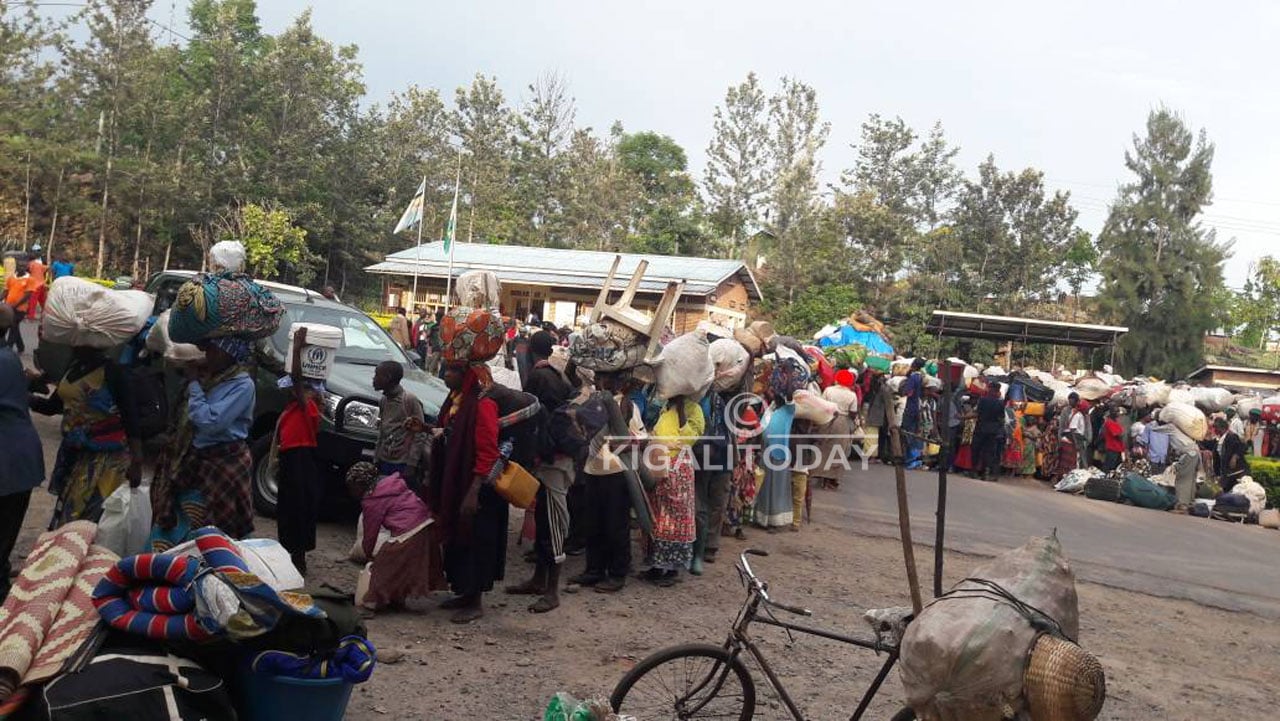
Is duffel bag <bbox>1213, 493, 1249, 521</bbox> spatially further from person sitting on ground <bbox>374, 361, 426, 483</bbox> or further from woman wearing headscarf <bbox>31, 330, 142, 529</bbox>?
woman wearing headscarf <bbox>31, 330, 142, 529</bbox>

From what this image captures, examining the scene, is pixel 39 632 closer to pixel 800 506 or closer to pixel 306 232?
pixel 800 506

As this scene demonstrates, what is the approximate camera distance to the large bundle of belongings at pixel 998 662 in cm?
273

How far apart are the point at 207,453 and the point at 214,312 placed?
0.75 metres

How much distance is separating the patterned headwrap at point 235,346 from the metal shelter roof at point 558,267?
26214mm

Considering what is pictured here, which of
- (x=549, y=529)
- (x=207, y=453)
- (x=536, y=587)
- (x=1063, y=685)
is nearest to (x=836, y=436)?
→ (x=536, y=587)

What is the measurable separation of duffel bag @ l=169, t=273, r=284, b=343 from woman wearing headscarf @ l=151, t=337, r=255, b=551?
76mm

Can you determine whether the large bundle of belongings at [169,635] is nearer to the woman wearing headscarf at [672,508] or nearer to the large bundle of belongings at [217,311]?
the large bundle of belongings at [217,311]

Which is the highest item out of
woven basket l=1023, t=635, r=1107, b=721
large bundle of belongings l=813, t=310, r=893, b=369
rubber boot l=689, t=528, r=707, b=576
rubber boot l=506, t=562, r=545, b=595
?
large bundle of belongings l=813, t=310, r=893, b=369

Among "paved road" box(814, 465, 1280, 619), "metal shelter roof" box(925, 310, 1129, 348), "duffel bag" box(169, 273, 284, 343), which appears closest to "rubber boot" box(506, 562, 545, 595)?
"duffel bag" box(169, 273, 284, 343)

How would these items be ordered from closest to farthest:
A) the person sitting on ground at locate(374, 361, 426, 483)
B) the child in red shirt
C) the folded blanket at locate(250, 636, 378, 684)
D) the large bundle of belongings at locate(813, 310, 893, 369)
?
the folded blanket at locate(250, 636, 378, 684) → the child in red shirt → the person sitting on ground at locate(374, 361, 426, 483) → the large bundle of belongings at locate(813, 310, 893, 369)

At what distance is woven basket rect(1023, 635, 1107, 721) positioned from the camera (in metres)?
2.71

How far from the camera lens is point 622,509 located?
754 centimetres

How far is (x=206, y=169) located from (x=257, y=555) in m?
41.2

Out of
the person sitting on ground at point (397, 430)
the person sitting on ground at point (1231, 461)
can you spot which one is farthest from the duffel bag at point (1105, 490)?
the person sitting on ground at point (397, 430)
